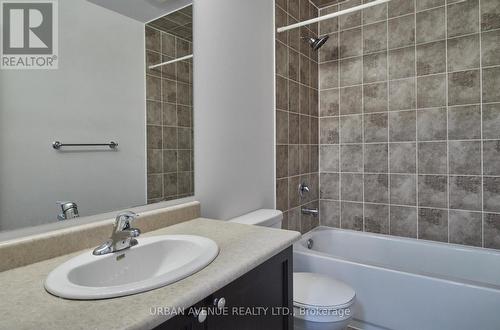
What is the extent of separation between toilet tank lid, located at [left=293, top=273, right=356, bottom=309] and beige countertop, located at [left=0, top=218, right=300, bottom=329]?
1.79ft

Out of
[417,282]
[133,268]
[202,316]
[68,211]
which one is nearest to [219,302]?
[202,316]

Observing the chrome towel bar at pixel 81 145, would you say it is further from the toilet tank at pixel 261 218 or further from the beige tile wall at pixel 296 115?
the beige tile wall at pixel 296 115

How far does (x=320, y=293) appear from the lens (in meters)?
1.39

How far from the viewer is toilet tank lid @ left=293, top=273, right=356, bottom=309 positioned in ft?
4.23

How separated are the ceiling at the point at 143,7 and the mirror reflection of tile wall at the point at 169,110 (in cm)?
3

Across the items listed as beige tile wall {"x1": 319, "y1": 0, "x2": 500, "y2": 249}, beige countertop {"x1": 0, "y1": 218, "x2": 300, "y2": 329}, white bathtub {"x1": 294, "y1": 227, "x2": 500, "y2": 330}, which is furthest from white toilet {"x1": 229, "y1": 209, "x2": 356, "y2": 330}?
beige tile wall {"x1": 319, "y1": 0, "x2": 500, "y2": 249}

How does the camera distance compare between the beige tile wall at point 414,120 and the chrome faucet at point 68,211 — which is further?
the beige tile wall at point 414,120

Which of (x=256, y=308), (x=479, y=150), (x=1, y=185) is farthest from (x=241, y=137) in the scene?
(x=479, y=150)

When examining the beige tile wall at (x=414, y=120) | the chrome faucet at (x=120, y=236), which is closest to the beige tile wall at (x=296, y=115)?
the beige tile wall at (x=414, y=120)

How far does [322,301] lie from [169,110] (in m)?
1.13

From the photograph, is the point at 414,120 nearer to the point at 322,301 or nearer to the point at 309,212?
the point at 309,212

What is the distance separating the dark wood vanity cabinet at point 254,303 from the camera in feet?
2.27

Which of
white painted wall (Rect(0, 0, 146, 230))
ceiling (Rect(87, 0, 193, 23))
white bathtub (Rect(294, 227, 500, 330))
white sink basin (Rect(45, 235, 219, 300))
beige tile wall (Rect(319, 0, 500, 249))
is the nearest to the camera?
white sink basin (Rect(45, 235, 219, 300))

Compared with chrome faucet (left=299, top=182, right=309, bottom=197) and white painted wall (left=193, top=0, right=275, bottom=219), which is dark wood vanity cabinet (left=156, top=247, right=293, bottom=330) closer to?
white painted wall (left=193, top=0, right=275, bottom=219)
